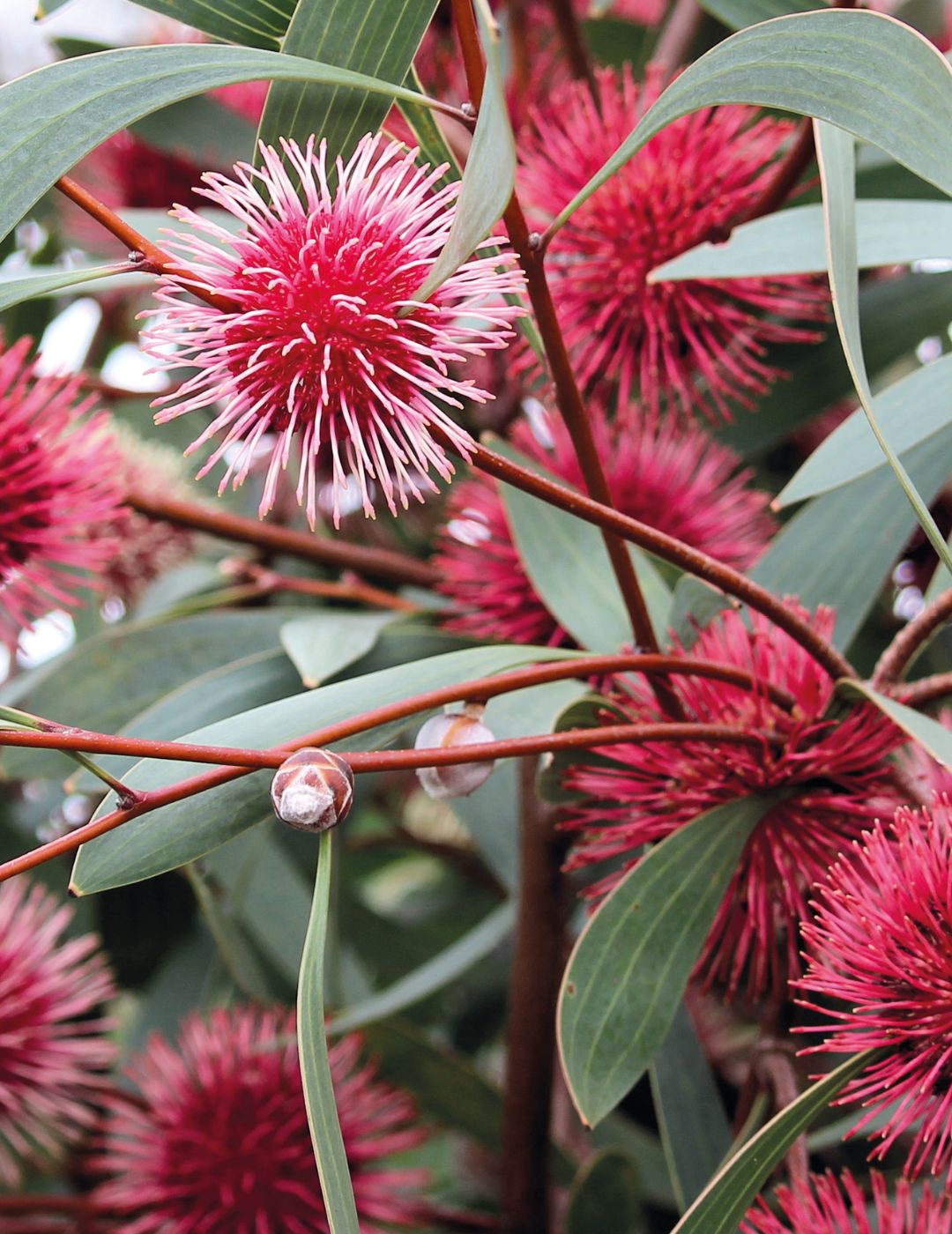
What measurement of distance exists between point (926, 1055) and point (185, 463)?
3.51 feet

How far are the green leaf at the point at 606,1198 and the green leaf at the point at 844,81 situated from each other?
0.63 m

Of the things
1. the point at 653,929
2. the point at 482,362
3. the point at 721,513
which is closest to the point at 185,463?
the point at 482,362

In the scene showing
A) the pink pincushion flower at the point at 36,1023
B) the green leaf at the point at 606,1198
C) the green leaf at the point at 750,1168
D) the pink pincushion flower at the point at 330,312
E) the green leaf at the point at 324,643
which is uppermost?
the pink pincushion flower at the point at 330,312

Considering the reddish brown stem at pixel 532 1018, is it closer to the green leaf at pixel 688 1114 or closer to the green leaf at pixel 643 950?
the green leaf at pixel 688 1114

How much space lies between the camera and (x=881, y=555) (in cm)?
78

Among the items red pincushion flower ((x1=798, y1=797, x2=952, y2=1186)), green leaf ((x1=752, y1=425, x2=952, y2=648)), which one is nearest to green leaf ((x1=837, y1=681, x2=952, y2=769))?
red pincushion flower ((x1=798, y1=797, x2=952, y2=1186))

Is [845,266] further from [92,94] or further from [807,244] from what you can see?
[92,94]

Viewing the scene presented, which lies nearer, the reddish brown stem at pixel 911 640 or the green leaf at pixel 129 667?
the reddish brown stem at pixel 911 640

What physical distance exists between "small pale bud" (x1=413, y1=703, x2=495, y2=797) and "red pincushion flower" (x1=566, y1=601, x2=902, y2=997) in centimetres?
11

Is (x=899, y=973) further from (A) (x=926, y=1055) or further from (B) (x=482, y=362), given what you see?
(B) (x=482, y=362)

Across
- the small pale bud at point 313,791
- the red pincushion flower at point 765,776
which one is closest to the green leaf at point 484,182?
the small pale bud at point 313,791

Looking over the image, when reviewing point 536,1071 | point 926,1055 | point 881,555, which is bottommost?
point 536,1071

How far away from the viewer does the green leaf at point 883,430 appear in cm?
59

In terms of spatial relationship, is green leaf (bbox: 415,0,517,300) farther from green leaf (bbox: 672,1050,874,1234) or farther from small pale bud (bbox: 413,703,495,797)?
green leaf (bbox: 672,1050,874,1234)
